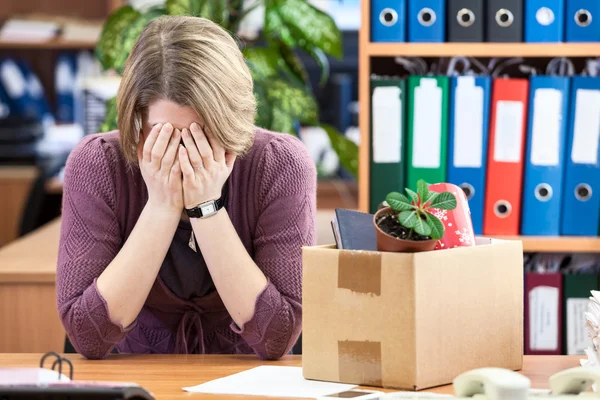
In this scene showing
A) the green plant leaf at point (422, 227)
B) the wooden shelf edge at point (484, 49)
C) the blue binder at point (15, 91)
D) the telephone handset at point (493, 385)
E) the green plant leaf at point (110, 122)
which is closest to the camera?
the telephone handset at point (493, 385)

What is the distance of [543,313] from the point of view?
81.4 inches

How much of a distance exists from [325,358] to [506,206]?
0.96m

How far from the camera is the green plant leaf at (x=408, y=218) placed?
3.56 feet

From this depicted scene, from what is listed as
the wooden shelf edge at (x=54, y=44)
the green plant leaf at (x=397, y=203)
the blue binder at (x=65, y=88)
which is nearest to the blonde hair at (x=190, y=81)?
the green plant leaf at (x=397, y=203)

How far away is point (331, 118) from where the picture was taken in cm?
435

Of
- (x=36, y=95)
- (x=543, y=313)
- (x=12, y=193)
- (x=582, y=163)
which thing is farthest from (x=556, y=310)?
(x=36, y=95)

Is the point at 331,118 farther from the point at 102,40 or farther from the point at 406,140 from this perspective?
the point at 406,140

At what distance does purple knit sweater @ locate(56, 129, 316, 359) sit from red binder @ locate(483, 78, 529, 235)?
0.59m

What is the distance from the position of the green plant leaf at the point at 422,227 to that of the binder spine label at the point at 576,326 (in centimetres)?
108

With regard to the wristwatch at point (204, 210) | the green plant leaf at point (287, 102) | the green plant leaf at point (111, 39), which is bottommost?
the wristwatch at point (204, 210)

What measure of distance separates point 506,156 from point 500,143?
0.10ft

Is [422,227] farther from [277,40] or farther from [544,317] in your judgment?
[277,40]

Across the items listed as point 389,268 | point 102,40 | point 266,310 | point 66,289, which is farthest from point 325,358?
point 102,40

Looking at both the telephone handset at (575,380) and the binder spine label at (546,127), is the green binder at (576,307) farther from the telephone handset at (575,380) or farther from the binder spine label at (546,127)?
the telephone handset at (575,380)
